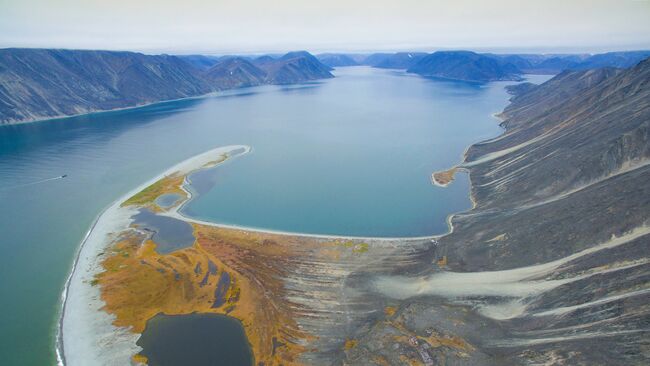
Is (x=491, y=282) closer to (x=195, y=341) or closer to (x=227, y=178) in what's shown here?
(x=195, y=341)

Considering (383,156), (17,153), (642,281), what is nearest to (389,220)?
(642,281)

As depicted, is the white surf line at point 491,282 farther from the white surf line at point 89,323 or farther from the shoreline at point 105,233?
the white surf line at point 89,323

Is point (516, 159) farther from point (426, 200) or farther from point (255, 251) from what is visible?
point (255, 251)

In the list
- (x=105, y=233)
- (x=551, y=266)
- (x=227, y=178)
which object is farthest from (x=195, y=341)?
(x=227, y=178)

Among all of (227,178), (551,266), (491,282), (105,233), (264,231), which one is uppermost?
(227,178)

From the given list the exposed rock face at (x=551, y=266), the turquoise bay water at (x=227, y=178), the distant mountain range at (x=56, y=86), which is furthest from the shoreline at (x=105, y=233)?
the distant mountain range at (x=56, y=86)

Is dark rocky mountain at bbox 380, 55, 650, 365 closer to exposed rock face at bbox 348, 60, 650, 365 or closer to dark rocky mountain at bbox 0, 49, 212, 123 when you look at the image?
exposed rock face at bbox 348, 60, 650, 365

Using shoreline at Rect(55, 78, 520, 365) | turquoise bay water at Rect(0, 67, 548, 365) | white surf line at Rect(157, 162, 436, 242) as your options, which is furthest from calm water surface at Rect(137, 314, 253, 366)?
white surf line at Rect(157, 162, 436, 242)
